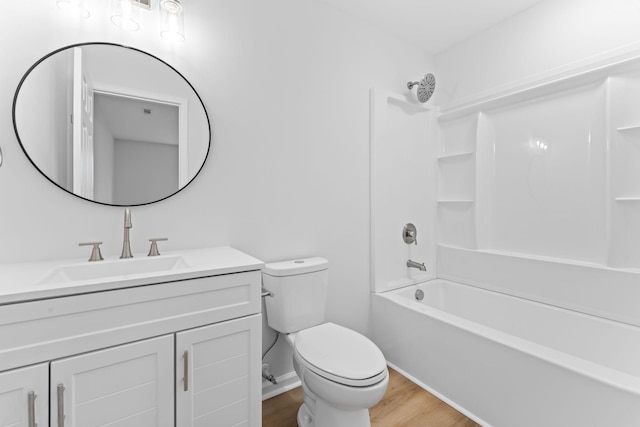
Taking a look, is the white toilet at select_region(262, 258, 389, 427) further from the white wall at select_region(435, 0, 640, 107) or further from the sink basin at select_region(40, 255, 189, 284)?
the white wall at select_region(435, 0, 640, 107)

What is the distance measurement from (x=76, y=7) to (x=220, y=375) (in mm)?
1697

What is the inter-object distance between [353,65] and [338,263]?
4.80 feet

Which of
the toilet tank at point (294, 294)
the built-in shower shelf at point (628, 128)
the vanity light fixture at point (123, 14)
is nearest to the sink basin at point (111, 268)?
the toilet tank at point (294, 294)

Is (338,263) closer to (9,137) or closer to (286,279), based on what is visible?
(286,279)

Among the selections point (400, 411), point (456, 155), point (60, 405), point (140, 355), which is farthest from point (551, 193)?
point (60, 405)

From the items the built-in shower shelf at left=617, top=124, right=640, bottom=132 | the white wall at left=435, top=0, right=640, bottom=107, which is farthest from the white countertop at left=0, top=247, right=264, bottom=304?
the white wall at left=435, top=0, right=640, bottom=107

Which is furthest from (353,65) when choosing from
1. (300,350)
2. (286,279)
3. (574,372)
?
(574,372)

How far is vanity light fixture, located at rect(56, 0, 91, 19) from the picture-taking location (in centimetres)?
124

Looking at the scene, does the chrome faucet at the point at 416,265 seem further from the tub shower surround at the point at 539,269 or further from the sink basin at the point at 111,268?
the sink basin at the point at 111,268

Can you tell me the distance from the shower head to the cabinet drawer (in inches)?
77.7

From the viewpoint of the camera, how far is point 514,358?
1423 mm

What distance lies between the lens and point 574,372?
1234 millimetres

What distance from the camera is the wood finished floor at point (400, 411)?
157cm

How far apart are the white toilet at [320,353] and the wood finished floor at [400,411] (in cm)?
17
